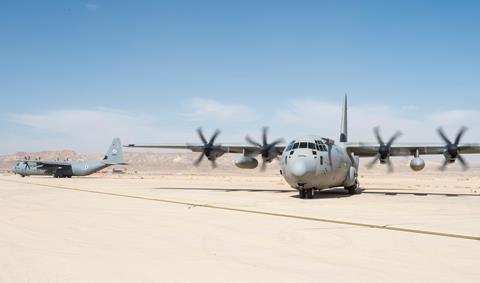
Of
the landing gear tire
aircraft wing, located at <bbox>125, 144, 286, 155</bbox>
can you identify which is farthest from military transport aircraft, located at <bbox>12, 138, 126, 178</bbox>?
the landing gear tire

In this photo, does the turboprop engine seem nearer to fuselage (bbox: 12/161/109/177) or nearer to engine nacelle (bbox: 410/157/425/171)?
engine nacelle (bbox: 410/157/425/171)

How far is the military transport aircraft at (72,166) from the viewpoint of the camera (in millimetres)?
68000

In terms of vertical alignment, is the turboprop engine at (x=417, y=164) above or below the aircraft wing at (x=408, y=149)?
below

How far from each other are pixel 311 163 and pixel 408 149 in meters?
12.0

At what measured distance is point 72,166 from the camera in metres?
69.2

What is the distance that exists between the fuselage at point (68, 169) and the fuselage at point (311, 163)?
49.5 meters

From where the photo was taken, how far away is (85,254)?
8523mm

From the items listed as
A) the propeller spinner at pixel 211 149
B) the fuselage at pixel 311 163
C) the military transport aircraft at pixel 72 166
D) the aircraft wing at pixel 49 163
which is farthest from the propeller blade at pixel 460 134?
the aircraft wing at pixel 49 163

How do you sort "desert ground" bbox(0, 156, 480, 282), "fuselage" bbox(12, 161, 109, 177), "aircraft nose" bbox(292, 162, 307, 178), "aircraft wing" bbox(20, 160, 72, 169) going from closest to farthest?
"desert ground" bbox(0, 156, 480, 282) → "aircraft nose" bbox(292, 162, 307, 178) → "fuselage" bbox(12, 161, 109, 177) → "aircraft wing" bbox(20, 160, 72, 169)

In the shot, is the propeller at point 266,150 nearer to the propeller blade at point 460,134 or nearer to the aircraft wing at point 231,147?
the aircraft wing at point 231,147

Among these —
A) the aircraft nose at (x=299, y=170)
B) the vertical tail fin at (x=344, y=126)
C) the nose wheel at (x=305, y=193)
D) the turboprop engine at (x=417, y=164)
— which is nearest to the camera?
the aircraft nose at (x=299, y=170)

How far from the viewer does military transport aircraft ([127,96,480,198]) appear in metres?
24.2

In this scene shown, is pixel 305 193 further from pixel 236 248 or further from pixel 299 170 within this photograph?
pixel 236 248

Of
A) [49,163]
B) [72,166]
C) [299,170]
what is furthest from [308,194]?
[49,163]
